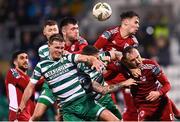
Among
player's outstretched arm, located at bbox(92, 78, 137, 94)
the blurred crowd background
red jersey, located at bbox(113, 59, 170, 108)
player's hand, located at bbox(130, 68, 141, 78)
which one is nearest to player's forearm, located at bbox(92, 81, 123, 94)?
player's outstretched arm, located at bbox(92, 78, 137, 94)

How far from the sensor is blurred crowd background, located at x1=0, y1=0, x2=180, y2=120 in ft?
66.4

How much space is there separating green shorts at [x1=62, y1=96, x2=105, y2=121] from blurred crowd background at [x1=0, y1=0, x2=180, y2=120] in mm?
7730

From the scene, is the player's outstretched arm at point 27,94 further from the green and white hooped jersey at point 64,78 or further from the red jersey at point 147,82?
the red jersey at point 147,82

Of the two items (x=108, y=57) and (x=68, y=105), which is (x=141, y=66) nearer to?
(x=108, y=57)

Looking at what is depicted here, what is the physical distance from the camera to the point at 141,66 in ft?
40.1

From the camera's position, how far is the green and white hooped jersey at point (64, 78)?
37.7 ft

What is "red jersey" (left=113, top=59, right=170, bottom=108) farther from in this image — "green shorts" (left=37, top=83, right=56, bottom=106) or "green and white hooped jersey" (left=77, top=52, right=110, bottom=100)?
"green shorts" (left=37, top=83, right=56, bottom=106)

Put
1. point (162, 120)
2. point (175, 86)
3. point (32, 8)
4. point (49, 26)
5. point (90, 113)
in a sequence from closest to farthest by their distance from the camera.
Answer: point (90, 113) → point (162, 120) → point (49, 26) → point (175, 86) → point (32, 8)

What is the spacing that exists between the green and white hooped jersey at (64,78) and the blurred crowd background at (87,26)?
7.71 m

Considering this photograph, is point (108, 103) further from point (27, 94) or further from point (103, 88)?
point (27, 94)

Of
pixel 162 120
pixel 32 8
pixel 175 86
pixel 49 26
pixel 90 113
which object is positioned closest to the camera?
pixel 90 113

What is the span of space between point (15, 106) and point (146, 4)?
31.9 ft

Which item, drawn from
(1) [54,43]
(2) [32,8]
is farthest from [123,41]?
(2) [32,8]

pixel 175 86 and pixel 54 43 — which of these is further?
pixel 175 86
